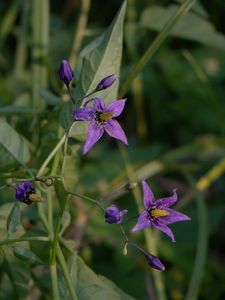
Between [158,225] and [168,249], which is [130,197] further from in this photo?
[158,225]

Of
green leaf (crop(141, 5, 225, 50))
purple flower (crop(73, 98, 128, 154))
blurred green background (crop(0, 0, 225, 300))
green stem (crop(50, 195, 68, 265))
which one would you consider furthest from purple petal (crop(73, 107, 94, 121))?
green leaf (crop(141, 5, 225, 50))

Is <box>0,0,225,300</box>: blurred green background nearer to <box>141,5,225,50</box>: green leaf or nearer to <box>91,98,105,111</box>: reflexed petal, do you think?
<box>141,5,225,50</box>: green leaf

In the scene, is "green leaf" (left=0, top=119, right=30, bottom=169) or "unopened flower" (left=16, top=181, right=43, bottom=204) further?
"green leaf" (left=0, top=119, right=30, bottom=169)

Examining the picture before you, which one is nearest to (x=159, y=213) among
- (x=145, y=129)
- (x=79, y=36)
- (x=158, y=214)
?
(x=158, y=214)

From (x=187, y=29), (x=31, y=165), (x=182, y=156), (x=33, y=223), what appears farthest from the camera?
(x=182, y=156)

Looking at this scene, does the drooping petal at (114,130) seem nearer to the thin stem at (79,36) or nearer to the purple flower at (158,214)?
the purple flower at (158,214)

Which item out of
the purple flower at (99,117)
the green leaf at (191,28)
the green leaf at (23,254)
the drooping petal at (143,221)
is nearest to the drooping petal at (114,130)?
the purple flower at (99,117)

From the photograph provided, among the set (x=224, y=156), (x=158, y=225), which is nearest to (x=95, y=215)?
(x=224, y=156)

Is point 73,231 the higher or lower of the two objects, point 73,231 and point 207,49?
the lower
